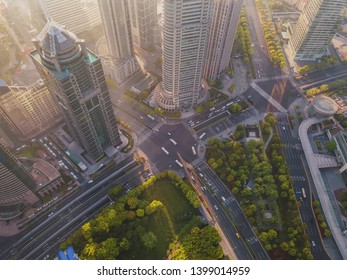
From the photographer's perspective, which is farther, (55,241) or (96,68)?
(55,241)

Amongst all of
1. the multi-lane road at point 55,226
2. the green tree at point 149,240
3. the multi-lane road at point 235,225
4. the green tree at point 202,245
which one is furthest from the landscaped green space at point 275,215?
the multi-lane road at point 55,226

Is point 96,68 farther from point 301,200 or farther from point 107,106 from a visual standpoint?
point 301,200

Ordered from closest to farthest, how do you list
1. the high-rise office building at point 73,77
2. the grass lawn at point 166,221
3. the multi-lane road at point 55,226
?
the high-rise office building at point 73,77, the grass lawn at point 166,221, the multi-lane road at point 55,226

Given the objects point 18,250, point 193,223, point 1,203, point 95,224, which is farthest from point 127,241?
point 1,203

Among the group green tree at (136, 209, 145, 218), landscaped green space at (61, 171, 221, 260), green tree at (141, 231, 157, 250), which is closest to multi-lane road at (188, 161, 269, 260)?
landscaped green space at (61, 171, 221, 260)

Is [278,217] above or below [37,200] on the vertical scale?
below

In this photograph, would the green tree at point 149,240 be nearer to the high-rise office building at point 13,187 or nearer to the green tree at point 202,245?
the green tree at point 202,245

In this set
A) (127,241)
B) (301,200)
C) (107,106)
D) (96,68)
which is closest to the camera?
(96,68)
